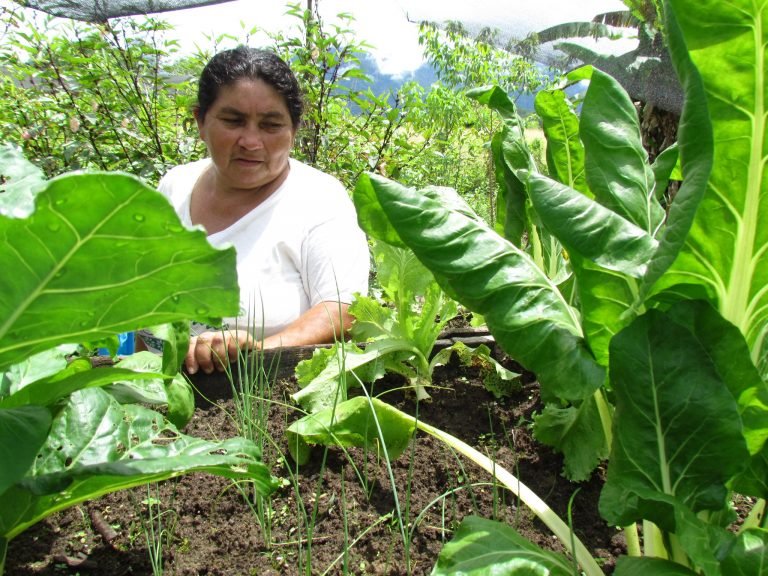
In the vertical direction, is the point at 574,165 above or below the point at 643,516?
above

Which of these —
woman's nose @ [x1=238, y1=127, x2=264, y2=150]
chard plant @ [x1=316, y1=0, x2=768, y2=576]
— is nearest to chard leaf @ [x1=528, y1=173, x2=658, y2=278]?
chard plant @ [x1=316, y1=0, x2=768, y2=576]

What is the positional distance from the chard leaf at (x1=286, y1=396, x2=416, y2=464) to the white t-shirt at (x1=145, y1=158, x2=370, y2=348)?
1080mm

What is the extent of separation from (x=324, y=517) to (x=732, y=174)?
2.80 feet

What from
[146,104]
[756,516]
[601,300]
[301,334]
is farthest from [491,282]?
[146,104]

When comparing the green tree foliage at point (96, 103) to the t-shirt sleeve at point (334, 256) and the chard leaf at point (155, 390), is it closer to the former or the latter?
the t-shirt sleeve at point (334, 256)

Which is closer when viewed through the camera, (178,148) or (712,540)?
(712,540)

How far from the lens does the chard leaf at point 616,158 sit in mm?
946

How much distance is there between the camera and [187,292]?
60 centimetres

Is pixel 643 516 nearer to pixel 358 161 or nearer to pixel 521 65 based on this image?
pixel 358 161

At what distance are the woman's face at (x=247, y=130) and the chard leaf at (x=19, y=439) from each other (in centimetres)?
183

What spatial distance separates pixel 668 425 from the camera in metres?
0.86

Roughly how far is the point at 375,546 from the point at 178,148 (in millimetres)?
2924

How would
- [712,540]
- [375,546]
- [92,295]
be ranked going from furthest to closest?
[375,546], [712,540], [92,295]

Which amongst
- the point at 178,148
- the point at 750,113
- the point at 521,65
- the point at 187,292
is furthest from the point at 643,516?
the point at 521,65
